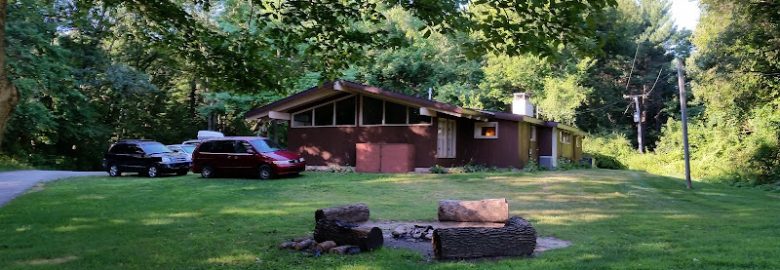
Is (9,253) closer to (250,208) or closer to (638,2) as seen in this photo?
(250,208)

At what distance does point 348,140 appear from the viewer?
23.8 m

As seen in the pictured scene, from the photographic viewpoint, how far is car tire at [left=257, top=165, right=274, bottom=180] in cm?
1938

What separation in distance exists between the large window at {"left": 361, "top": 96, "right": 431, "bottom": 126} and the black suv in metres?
7.28

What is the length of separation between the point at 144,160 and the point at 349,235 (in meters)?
17.1

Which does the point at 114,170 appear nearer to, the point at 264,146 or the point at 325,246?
the point at 264,146

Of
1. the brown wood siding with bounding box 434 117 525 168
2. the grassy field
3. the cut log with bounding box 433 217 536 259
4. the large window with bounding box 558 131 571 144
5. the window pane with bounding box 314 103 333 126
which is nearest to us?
the grassy field

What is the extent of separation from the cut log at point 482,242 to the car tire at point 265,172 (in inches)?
520

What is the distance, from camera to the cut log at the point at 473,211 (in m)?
9.88

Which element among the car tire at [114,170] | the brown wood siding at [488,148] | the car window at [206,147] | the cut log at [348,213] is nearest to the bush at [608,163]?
the brown wood siding at [488,148]

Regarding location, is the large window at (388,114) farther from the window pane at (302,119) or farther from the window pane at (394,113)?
the window pane at (302,119)

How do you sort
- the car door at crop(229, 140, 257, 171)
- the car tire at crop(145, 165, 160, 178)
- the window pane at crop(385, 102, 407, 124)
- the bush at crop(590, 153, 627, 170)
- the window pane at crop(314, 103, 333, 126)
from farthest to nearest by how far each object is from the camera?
the bush at crop(590, 153, 627, 170) < the window pane at crop(314, 103, 333, 126) < the window pane at crop(385, 102, 407, 124) < the car tire at crop(145, 165, 160, 178) < the car door at crop(229, 140, 257, 171)

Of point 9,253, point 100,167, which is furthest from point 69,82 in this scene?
point 9,253

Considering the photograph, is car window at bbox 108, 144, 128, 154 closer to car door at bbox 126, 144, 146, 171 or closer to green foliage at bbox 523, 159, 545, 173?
car door at bbox 126, 144, 146, 171

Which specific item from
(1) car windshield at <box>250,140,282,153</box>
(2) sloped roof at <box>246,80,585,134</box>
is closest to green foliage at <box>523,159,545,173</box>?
(2) sloped roof at <box>246,80,585,134</box>
